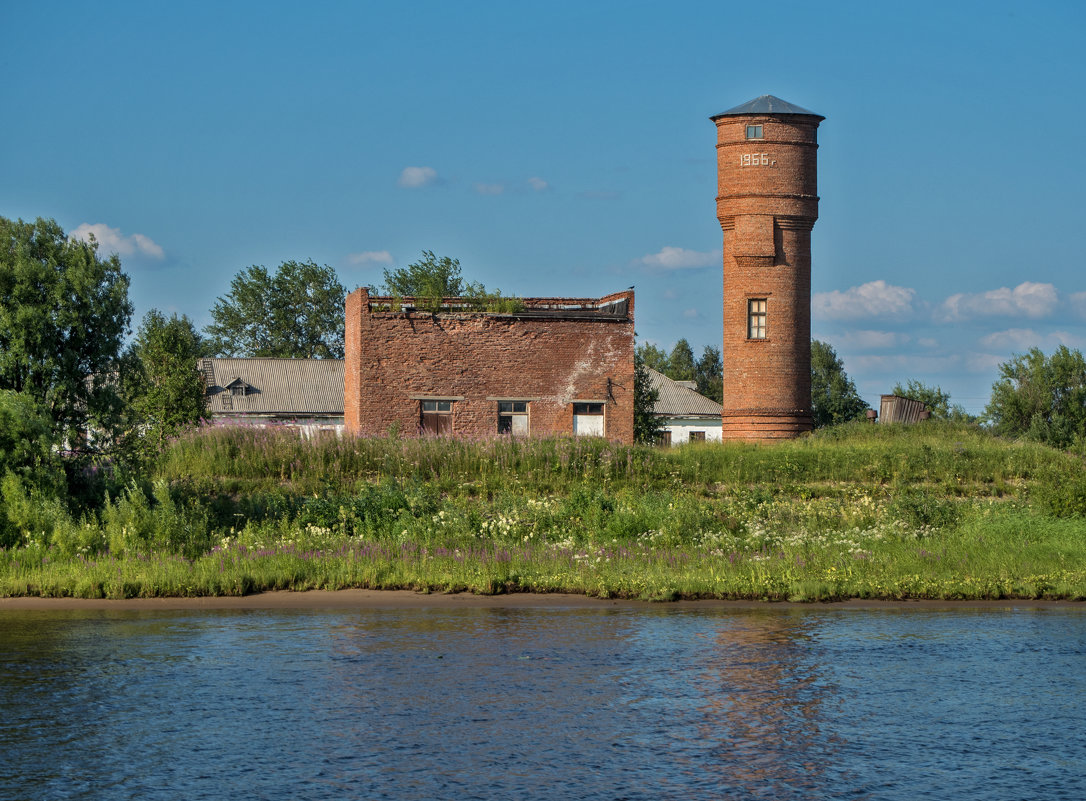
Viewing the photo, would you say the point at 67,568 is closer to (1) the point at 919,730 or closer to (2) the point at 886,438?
(1) the point at 919,730

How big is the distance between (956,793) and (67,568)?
12062 mm

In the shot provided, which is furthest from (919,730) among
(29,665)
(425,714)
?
(29,665)

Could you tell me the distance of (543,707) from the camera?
9.75 m

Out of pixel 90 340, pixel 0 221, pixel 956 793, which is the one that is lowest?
pixel 956 793

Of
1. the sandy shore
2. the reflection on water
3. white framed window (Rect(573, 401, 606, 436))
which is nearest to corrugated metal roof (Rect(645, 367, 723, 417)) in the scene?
white framed window (Rect(573, 401, 606, 436))

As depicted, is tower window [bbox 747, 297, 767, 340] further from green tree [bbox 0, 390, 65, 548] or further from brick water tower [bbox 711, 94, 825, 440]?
green tree [bbox 0, 390, 65, 548]

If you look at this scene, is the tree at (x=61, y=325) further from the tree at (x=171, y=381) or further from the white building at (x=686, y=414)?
the white building at (x=686, y=414)

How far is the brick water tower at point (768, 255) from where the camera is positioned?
36.7 m

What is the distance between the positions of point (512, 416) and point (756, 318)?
9820 millimetres

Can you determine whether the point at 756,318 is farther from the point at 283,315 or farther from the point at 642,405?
the point at 283,315

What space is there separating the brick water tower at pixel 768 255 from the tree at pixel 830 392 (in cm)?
2989

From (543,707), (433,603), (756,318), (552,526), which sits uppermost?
(756,318)

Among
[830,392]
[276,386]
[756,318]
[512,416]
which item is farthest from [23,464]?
[830,392]

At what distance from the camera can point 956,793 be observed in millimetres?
7812
